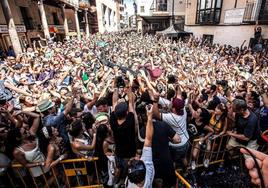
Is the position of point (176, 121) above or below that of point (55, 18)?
below

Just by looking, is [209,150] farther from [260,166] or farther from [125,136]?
[260,166]

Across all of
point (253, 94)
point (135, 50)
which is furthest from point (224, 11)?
point (253, 94)

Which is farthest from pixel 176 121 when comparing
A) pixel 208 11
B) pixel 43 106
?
pixel 208 11

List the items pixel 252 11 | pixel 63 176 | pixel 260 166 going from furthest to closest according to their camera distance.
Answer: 1. pixel 252 11
2. pixel 63 176
3. pixel 260 166

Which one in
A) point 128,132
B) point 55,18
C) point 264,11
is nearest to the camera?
point 128,132

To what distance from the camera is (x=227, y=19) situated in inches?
623

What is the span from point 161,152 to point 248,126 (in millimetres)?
→ 1762

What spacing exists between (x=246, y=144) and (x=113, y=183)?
2.51 meters

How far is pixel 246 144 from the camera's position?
11.1 feet

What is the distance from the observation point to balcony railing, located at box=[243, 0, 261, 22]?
12.7 m

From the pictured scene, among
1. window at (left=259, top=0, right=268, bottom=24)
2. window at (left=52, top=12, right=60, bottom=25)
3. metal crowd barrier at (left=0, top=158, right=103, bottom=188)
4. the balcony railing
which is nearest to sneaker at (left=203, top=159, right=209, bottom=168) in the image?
metal crowd barrier at (left=0, top=158, right=103, bottom=188)

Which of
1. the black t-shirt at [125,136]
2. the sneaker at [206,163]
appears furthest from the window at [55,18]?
the sneaker at [206,163]

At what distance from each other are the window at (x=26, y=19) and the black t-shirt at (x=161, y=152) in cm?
1988

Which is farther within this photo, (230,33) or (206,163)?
(230,33)
